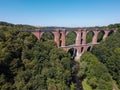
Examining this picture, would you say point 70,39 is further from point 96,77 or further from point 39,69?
point 39,69

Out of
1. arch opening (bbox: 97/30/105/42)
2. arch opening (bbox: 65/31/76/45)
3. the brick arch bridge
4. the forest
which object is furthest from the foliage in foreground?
arch opening (bbox: 97/30/105/42)

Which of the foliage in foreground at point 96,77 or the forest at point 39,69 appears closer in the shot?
the forest at point 39,69

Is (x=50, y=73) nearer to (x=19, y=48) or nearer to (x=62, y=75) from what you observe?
(x=62, y=75)

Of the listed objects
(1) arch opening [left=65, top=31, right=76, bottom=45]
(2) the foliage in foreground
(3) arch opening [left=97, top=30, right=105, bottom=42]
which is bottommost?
(2) the foliage in foreground

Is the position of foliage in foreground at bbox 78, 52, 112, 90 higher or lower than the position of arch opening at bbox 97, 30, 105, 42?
lower

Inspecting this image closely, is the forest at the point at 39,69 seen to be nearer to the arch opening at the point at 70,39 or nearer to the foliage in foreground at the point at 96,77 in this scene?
the foliage in foreground at the point at 96,77

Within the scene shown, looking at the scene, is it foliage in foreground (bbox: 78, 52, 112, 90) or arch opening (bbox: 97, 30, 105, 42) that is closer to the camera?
foliage in foreground (bbox: 78, 52, 112, 90)

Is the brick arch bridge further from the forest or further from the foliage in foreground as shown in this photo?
the foliage in foreground

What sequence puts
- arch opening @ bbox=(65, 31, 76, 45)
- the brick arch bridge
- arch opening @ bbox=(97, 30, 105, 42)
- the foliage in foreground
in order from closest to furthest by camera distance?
the foliage in foreground → the brick arch bridge → arch opening @ bbox=(65, 31, 76, 45) → arch opening @ bbox=(97, 30, 105, 42)

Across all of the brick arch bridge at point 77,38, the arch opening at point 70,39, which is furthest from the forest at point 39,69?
the arch opening at point 70,39

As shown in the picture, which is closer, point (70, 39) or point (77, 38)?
point (77, 38)

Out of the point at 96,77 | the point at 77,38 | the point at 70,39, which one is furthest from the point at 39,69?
the point at 70,39

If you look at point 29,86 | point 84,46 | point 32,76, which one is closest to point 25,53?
point 32,76
